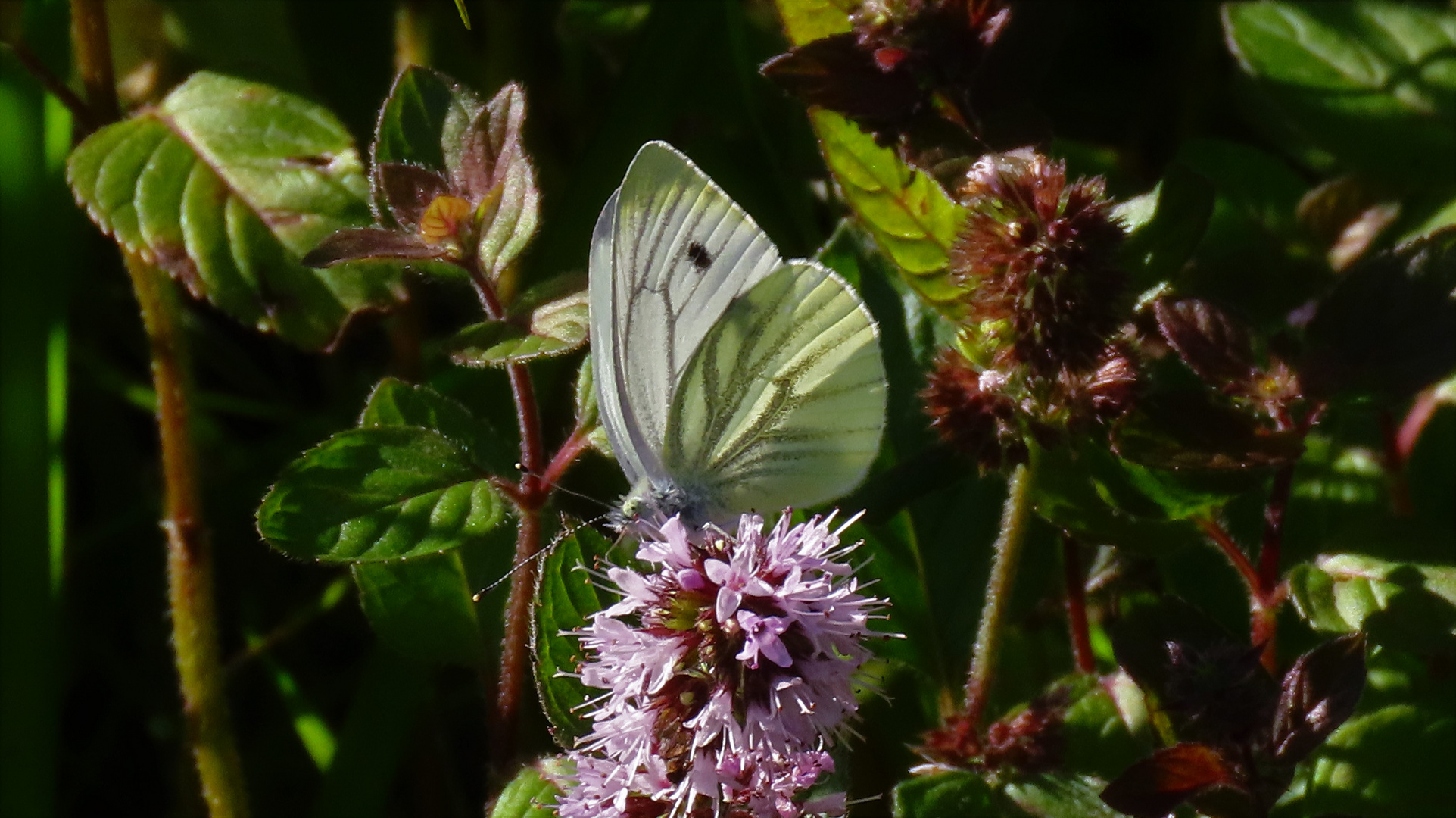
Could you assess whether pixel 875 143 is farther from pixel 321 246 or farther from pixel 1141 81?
pixel 1141 81

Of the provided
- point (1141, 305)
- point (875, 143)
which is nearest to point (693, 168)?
point (875, 143)

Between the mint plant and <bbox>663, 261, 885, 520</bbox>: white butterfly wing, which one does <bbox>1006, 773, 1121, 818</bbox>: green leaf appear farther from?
<bbox>663, 261, 885, 520</bbox>: white butterfly wing

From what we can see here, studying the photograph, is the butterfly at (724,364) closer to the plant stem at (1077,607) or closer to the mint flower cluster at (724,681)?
the mint flower cluster at (724,681)

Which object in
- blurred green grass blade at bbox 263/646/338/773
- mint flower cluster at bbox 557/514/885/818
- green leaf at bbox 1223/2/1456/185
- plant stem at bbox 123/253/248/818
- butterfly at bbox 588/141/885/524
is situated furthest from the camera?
green leaf at bbox 1223/2/1456/185

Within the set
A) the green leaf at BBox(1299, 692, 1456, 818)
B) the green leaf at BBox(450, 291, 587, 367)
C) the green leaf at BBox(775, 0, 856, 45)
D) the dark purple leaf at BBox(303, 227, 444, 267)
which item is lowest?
the green leaf at BBox(1299, 692, 1456, 818)

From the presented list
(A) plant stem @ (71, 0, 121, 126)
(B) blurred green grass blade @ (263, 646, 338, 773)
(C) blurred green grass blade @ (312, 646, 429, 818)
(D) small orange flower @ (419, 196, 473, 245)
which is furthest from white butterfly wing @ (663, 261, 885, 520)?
(A) plant stem @ (71, 0, 121, 126)

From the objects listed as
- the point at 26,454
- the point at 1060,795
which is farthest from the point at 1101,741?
the point at 26,454

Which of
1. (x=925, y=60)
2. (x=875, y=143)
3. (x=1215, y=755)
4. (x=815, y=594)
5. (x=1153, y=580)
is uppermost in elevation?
(x=925, y=60)
